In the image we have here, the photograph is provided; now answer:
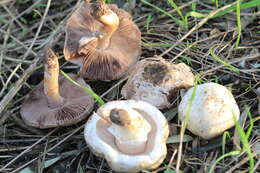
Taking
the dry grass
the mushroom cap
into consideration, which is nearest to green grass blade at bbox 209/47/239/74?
the dry grass

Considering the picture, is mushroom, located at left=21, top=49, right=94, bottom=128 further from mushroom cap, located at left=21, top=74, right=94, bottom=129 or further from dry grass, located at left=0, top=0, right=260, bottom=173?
dry grass, located at left=0, top=0, right=260, bottom=173

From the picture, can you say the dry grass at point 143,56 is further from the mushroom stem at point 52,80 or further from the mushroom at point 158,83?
the mushroom stem at point 52,80

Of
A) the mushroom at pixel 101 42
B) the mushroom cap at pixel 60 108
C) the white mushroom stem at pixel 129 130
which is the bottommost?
the mushroom cap at pixel 60 108

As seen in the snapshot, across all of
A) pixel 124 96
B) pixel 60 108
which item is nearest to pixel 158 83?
pixel 124 96

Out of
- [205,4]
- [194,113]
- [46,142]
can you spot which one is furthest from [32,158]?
[205,4]

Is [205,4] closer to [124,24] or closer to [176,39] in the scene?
[176,39]

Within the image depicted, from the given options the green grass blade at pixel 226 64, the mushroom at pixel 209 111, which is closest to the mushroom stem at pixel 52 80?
the mushroom at pixel 209 111

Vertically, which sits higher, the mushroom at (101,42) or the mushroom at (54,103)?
the mushroom at (101,42)
